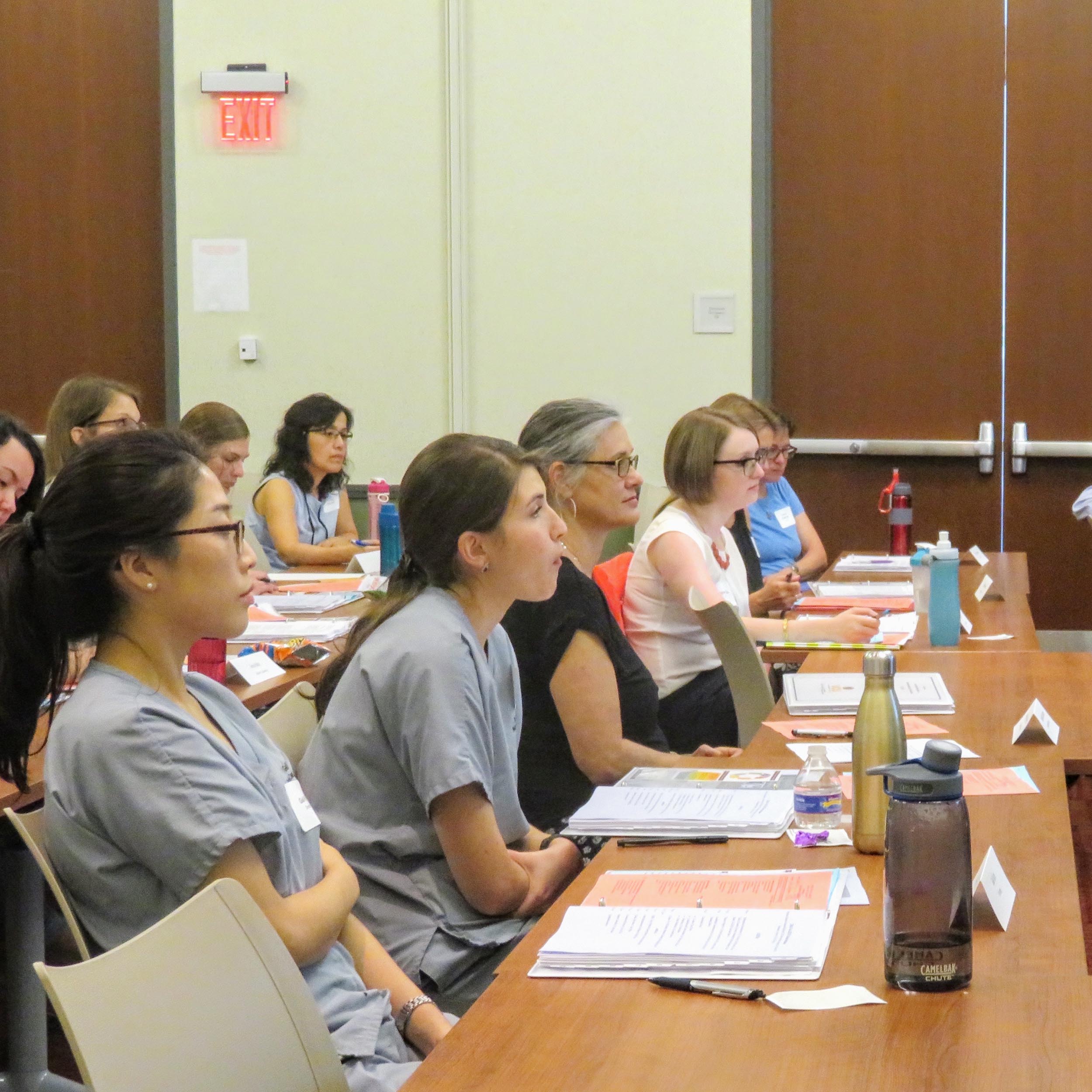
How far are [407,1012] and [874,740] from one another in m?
0.66

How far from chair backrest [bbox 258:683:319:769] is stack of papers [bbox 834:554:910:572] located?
115 inches

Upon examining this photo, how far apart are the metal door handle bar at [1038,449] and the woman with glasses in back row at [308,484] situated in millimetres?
2749

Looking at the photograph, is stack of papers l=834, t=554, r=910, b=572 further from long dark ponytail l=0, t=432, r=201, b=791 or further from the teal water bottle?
long dark ponytail l=0, t=432, r=201, b=791

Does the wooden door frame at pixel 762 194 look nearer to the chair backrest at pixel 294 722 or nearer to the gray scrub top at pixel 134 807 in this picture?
the chair backrest at pixel 294 722

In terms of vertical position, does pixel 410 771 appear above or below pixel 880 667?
below

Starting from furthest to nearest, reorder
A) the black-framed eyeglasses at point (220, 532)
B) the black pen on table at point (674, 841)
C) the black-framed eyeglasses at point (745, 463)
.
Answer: the black-framed eyeglasses at point (745, 463) < the black pen on table at point (674, 841) < the black-framed eyeglasses at point (220, 532)

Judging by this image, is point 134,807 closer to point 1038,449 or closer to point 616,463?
point 616,463

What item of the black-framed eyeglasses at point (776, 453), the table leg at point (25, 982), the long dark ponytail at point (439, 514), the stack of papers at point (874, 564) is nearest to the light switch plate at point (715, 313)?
the black-framed eyeglasses at point (776, 453)

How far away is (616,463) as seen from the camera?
2.98 m

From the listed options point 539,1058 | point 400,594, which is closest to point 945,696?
point 400,594

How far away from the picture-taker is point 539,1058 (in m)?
1.25

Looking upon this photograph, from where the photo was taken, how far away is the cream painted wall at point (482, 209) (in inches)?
239

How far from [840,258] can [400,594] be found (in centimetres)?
452

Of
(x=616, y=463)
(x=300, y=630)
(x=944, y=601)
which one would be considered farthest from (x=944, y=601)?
(x=300, y=630)
